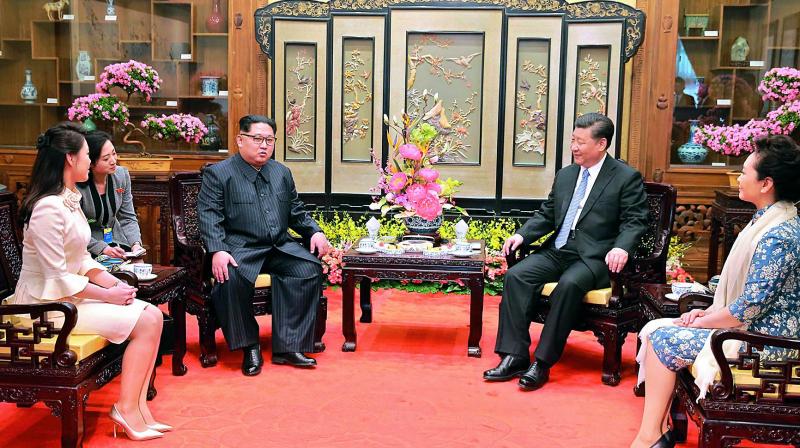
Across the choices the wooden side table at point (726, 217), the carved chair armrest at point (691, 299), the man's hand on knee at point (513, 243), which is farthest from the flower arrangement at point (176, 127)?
the carved chair armrest at point (691, 299)

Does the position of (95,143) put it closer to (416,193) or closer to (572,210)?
(416,193)

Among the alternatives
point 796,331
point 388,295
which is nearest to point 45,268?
point 796,331

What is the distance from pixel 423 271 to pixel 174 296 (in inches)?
48.3

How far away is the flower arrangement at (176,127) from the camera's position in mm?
5984

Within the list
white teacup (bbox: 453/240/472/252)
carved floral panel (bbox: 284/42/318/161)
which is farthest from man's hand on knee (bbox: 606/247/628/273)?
carved floral panel (bbox: 284/42/318/161)

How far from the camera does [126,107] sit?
5.97 m

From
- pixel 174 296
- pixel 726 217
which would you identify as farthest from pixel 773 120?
pixel 174 296

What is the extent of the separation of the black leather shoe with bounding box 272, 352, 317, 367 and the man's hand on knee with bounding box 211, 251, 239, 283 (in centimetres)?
47

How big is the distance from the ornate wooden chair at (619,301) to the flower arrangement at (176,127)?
331 centimetres

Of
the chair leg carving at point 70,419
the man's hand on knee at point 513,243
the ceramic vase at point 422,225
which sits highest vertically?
the ceramic vase at point 422,225

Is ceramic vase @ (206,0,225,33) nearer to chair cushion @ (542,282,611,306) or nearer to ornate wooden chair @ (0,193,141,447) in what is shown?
chair cushion @ (542,282,611,306)

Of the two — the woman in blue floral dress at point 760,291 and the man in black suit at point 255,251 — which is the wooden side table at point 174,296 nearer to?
the man in black suit at point 255,251

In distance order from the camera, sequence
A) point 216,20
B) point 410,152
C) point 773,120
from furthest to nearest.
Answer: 1. point 216,20
2. point 773,120
3. point 410,152

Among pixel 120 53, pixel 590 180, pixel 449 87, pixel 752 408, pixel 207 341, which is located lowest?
pixel 207 341
